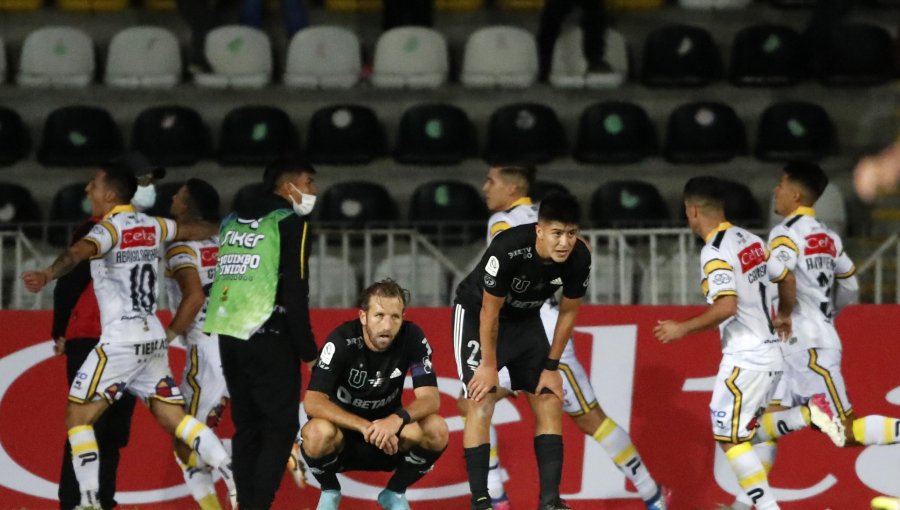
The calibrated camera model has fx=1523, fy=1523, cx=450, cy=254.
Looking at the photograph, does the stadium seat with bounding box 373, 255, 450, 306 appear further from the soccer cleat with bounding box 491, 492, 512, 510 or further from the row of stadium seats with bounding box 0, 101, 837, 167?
the row of stadium seats with bounding box 0, 101, 837, 167

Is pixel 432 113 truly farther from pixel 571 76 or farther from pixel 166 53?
pixel 166 53

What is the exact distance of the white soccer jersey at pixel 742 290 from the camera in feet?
28.7

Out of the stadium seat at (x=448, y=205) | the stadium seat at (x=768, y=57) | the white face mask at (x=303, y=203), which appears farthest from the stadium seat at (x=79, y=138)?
the stadium seat at (x=768, y=57)

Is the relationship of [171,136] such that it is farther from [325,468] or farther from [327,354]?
[325,468]

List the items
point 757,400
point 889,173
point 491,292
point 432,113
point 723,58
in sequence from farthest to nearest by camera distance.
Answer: point 723,58 → point 432,113 → point 757,400 → point 491,292 → point 889,173

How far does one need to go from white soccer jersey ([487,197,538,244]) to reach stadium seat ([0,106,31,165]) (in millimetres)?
5617

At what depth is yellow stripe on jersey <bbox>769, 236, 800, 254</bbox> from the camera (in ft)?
30.8

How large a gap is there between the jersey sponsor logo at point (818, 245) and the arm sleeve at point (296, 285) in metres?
3.21

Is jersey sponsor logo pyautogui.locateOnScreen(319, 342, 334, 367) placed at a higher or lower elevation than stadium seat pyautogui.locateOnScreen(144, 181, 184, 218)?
lower

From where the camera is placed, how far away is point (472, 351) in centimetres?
850

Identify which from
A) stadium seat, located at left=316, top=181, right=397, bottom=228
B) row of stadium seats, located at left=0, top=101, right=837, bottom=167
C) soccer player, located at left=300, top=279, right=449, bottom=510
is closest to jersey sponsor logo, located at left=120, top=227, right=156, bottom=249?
soccer player, located at left=300, top=279, right=449, bottom=510

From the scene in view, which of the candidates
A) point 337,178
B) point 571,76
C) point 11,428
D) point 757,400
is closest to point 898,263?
point 757,400

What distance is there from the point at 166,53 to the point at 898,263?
6875 mm

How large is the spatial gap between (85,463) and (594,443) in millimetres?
3319
